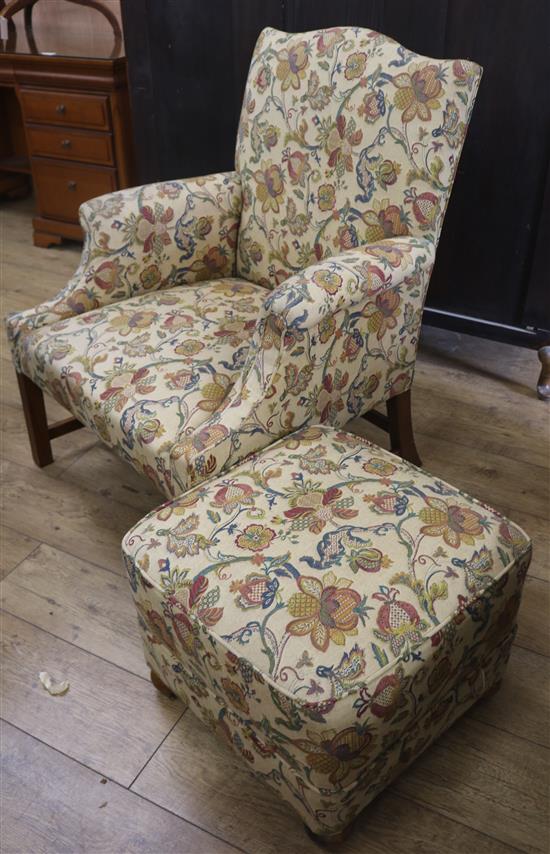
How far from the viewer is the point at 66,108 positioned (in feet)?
8.30

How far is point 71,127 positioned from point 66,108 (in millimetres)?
61

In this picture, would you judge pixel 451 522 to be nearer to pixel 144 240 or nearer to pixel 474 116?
pixel 144 240

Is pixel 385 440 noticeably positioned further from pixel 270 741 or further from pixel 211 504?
Result: pixel 270 741

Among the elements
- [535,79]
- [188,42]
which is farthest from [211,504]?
[188,42]

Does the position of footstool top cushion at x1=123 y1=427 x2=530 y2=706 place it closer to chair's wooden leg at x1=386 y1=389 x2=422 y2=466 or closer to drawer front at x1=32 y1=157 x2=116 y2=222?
chair's wooden leg at x1=386 y1=389 x2=422 y2=466

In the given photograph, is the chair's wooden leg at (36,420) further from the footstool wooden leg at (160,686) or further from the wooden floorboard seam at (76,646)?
the footstool wooden leg at (160,686)

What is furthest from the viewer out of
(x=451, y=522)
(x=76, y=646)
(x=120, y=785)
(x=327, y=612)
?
(x=76, y=646)

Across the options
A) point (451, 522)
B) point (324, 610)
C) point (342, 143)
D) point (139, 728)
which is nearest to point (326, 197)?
point (342, 143)

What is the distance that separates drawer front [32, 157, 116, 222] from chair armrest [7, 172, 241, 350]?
1138 millimetres

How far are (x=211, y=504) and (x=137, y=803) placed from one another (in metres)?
0.46

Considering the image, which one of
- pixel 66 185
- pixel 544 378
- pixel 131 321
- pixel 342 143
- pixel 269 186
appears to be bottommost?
pixel 544 378

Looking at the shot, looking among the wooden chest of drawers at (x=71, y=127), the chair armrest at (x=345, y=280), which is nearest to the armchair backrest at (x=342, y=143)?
the chair armrest at (x=345, y=280)

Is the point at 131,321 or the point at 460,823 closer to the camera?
the point at 460,823

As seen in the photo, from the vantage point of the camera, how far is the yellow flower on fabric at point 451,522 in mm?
1004
